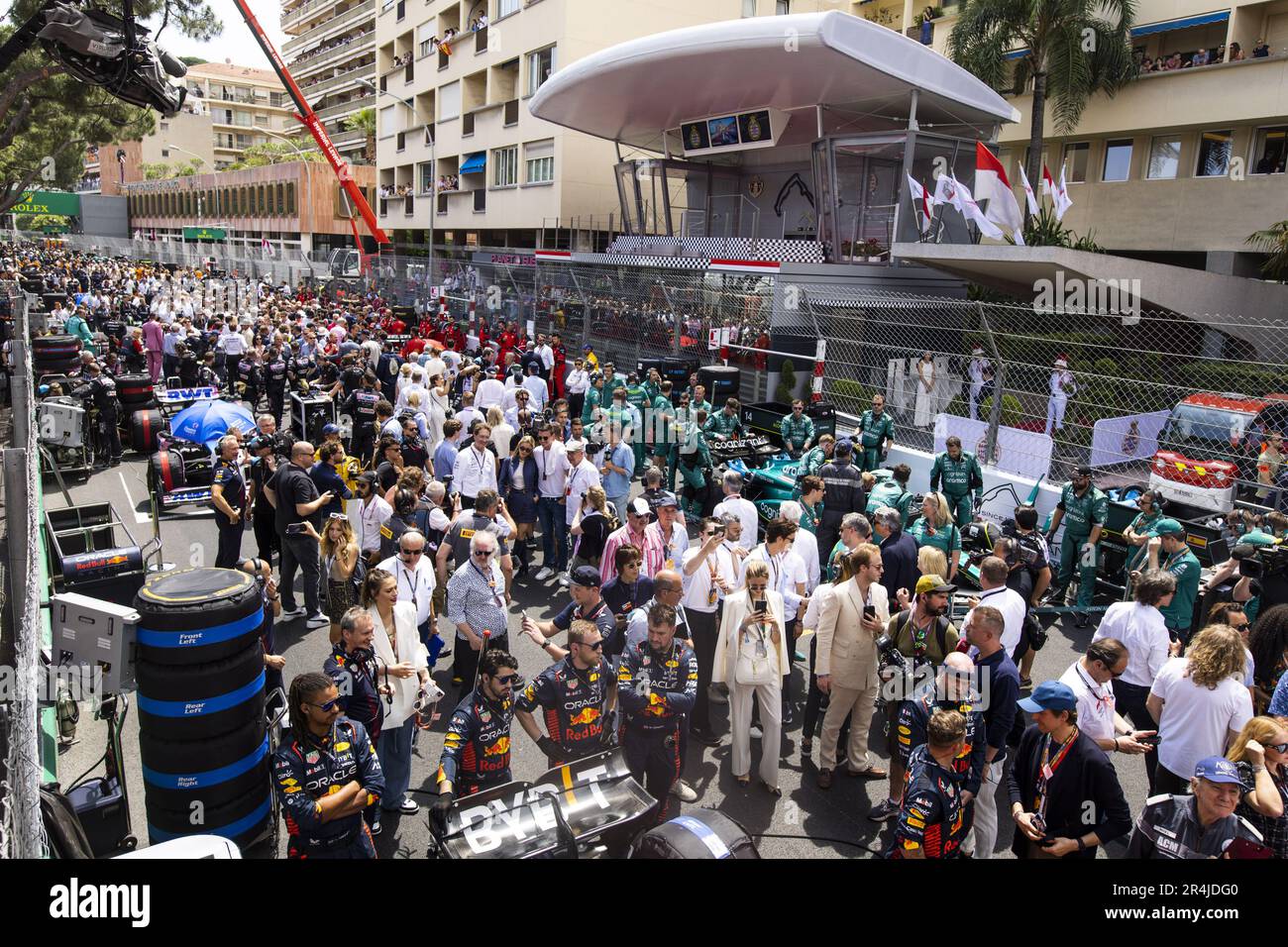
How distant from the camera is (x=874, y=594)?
592cm

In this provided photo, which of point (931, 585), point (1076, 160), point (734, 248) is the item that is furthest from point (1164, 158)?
point (931, 585)

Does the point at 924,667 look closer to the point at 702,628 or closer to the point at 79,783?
the point at 702,628

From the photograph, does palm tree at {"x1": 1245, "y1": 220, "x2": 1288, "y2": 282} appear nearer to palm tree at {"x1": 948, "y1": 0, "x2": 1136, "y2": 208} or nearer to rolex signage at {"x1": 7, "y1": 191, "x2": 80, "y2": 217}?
palm tree at {"x1": 948, "y1": 0, "x2": 1136, "y2": 208}

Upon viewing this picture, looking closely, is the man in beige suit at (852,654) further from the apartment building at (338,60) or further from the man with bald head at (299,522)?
the apartment building at (338,60)

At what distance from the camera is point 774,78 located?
85.4 ft

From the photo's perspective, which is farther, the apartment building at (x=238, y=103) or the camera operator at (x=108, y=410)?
the apartment building at (x=238, y=103)

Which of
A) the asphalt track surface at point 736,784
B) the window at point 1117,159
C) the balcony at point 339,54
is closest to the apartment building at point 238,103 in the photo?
the balcony at point 339,54

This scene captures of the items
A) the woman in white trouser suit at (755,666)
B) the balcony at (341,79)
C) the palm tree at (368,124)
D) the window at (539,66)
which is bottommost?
the woman in white trouser suit at (755,666)

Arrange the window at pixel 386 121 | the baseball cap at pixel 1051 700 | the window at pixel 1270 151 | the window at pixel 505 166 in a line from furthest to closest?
the window at pixel 386 121 < the window at pixel 505 166 < the window at pixel 1270 151 < the baseball cap at pixel 1051 700

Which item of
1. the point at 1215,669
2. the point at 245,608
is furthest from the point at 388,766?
the point at 1215,669

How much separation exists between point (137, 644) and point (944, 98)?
2694cm

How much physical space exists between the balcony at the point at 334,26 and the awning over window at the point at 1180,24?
59.1m

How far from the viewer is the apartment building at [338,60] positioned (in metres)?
71.1

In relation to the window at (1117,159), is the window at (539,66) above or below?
above
